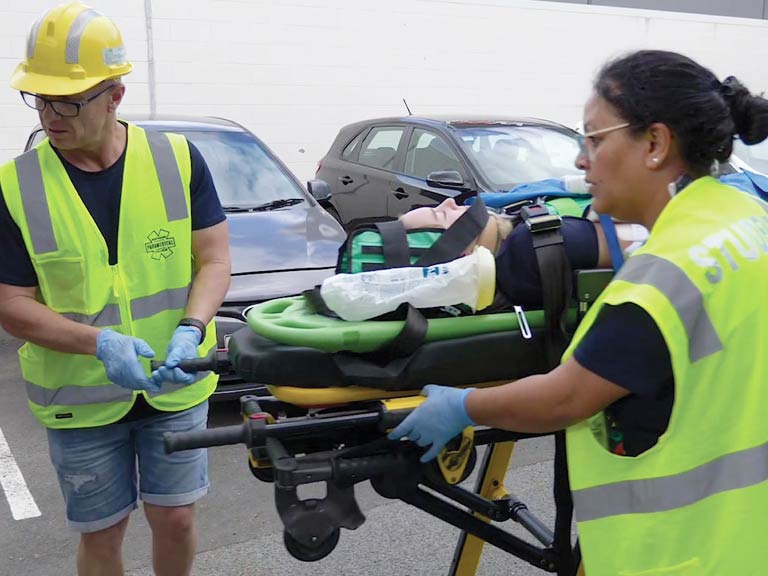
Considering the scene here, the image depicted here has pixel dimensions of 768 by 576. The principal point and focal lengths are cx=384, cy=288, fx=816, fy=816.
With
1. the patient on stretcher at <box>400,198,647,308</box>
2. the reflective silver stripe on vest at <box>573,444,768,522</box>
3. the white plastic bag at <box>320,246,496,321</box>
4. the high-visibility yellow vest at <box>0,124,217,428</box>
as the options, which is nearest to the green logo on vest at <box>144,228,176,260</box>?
the high-visibility yellow vest at <box>0,124,217,428</box>

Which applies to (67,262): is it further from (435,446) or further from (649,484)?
(649,484)

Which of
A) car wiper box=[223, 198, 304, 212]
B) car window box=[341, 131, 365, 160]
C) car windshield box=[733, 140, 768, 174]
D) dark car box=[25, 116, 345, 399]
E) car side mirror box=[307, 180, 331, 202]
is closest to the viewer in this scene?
dark car box=[25, 116, 345, 399]

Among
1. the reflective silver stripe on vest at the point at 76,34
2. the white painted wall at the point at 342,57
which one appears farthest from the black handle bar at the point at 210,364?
the white painted wall at the point at 342,57

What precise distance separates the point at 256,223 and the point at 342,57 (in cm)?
614

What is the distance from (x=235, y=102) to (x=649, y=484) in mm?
9349

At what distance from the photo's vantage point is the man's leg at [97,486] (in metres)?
2.24

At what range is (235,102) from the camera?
10047mm

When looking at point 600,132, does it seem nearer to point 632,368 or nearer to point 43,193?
point 632,368

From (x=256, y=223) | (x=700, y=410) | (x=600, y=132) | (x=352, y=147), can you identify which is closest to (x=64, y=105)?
(x=600, y=132)

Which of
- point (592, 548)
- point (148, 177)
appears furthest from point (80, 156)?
point (592, 548)

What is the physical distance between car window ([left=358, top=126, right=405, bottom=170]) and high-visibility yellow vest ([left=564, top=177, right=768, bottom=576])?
5795 millimetres

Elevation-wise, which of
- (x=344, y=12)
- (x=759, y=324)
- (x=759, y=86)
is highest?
(x=759, y=324)

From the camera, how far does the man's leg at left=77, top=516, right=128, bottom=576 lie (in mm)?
2316

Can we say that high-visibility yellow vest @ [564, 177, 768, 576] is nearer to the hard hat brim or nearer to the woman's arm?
the woman's arm
